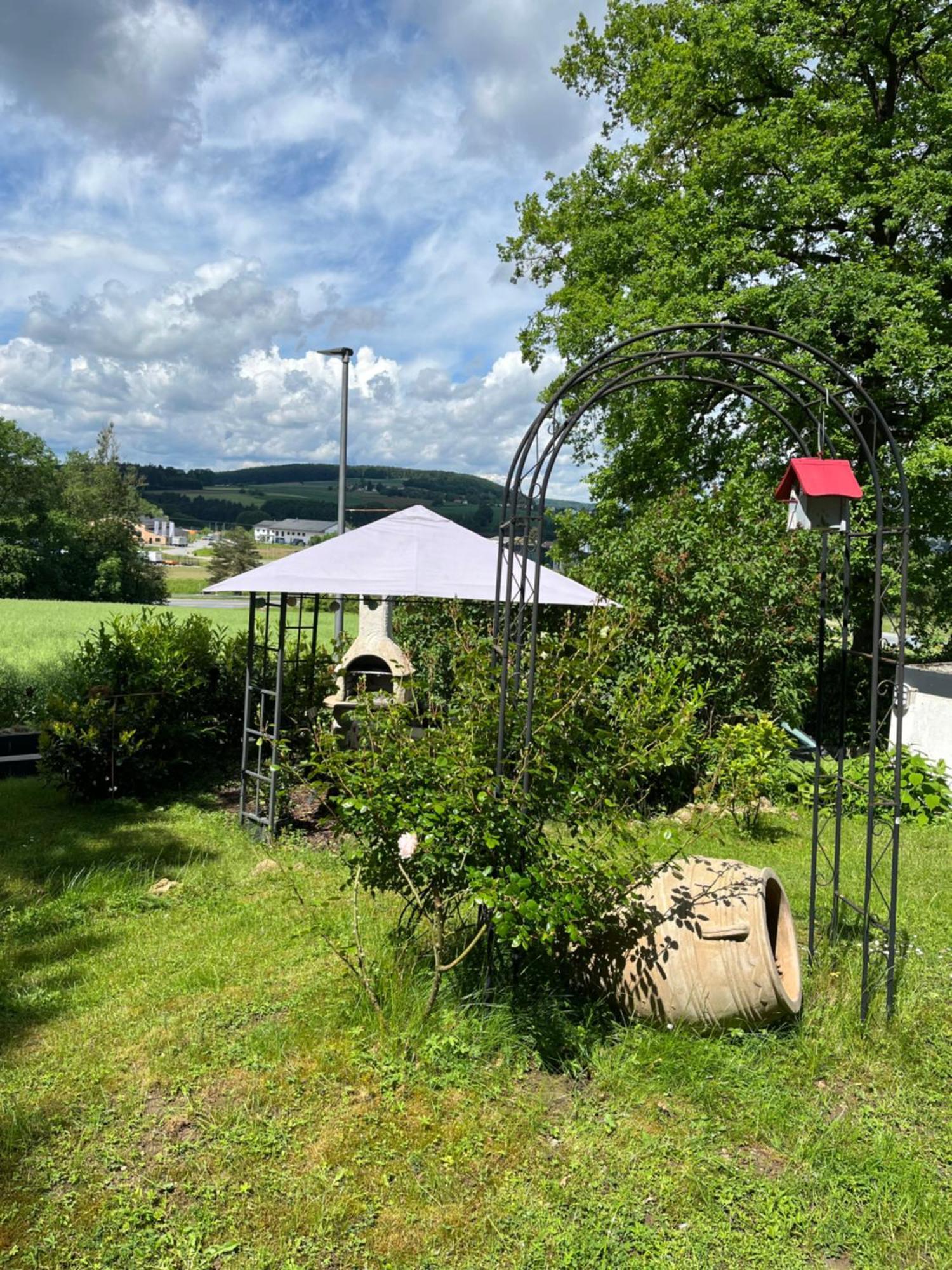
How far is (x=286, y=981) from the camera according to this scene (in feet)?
12.6

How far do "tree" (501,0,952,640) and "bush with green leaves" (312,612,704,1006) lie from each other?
23.7 feet

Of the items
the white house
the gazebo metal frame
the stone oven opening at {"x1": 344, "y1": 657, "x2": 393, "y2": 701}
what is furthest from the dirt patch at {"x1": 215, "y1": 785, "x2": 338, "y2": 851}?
the white house

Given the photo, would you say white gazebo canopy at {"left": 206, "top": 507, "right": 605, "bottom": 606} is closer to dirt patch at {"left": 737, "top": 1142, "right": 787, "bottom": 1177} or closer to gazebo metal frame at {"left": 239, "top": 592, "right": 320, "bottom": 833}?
gazebo metal frame at {"left": 239, "top": 592, "right": 320, "bottom": 833}

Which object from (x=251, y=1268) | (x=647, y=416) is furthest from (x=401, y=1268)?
(x=647, y=416)

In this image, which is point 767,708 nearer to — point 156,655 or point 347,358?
point 156,655

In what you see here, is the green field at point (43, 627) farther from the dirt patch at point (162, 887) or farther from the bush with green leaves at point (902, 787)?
the bush with green leaves at point (902, 787)

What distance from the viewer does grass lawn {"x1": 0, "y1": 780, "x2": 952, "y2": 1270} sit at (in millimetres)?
2359

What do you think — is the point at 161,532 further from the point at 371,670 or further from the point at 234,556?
the point at 371,670

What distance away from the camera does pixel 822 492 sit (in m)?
3.59

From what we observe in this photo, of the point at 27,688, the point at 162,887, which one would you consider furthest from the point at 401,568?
the point at 27,688

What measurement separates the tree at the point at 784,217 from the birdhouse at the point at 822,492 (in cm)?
628

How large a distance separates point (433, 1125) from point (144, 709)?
5401 mm

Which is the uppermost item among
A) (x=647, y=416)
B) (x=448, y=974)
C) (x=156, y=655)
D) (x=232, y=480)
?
(x=232, y=480)

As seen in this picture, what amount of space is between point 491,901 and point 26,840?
4.75 metres
